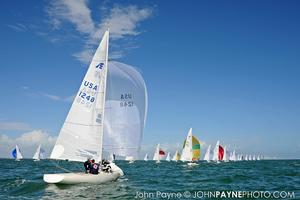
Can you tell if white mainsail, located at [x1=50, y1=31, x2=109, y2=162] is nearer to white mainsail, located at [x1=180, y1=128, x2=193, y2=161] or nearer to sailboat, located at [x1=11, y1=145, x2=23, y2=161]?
white mainsail, located at [x1=180, y1=128, x2=193, y2=161]

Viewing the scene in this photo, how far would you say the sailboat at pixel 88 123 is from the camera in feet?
75.9

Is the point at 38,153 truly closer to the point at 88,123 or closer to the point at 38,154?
the point at 38,154

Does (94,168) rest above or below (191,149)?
below

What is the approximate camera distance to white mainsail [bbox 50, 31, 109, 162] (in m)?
23.2

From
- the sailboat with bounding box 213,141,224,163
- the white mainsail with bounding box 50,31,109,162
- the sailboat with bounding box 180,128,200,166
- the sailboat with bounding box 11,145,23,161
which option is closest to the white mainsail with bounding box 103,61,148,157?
the white mainsail with bounding box 50,31,109,162

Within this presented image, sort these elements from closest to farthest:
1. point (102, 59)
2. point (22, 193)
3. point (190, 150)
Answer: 1. point (22, 193)
2. point (102, 59)
3. point (190, 150)

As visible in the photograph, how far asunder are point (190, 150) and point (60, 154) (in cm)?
4690

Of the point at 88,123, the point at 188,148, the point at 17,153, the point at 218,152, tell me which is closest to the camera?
the point at 88,123

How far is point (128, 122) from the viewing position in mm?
24453

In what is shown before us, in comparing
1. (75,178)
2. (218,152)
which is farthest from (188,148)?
(75,178)

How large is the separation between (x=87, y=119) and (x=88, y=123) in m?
0.26

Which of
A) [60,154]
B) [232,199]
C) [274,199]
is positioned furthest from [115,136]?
[274,199]

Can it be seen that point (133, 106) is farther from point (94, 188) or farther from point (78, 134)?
point (94, 188)

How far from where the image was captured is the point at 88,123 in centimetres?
2372
